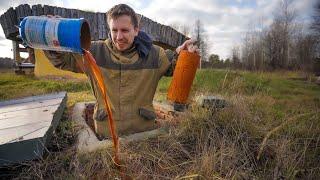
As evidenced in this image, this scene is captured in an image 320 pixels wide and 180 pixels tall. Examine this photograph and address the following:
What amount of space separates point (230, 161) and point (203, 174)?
267 mm

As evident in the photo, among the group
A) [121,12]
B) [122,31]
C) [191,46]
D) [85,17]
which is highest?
[85,17]

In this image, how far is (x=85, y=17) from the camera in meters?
13.1

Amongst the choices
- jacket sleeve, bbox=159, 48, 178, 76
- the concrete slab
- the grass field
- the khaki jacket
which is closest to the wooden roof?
the khaki jacket

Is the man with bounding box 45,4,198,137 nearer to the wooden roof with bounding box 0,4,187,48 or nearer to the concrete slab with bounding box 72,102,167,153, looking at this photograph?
the concrete slab with bounding box 72,102,167,153

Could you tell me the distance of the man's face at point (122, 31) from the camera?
3.08 m

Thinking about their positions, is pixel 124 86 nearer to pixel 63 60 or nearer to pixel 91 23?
Result: pixel 63 60

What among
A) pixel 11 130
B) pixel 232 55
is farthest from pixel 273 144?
pixel 232 55

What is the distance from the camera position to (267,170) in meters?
2.37

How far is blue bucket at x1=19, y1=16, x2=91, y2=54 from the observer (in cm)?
247

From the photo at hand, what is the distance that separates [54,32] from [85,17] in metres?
11.0

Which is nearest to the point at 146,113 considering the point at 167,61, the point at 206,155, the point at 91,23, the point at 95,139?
the point at 167,61

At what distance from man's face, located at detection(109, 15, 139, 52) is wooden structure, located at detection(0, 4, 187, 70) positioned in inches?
306

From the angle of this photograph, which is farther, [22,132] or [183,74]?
[183,74]

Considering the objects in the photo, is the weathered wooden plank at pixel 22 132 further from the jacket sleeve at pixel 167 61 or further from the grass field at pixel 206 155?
the jacket sleeve at pixel 167 61
